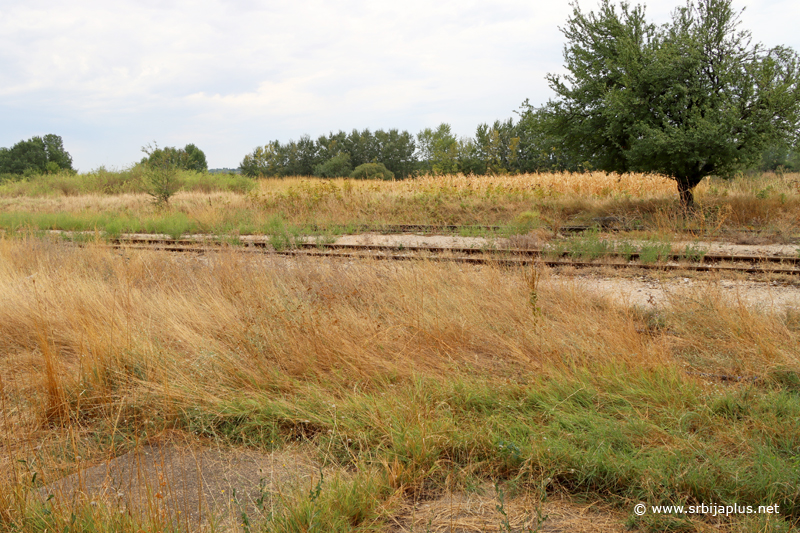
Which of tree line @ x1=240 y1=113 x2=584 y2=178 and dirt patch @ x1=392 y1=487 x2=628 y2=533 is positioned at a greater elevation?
tree line @ x1=240 y1=113 x2=584 y2=178

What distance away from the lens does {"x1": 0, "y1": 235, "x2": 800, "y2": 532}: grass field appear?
8.73ft

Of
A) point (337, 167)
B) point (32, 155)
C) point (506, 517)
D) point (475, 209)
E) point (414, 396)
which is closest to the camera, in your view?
point (506, 517)

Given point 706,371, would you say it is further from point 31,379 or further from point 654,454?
point 31,379

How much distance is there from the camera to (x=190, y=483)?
3.04m

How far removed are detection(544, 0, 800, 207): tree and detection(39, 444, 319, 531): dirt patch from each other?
12.7m

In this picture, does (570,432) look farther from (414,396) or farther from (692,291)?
(692,291)

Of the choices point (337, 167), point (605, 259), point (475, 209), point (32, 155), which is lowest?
point (605, 259)

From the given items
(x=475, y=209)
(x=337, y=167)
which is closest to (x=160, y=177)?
(x=475, y=209)

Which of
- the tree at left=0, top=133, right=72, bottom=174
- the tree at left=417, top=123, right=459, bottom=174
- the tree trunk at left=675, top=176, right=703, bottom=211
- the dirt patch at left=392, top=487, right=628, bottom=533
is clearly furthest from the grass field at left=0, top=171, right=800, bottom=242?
the tree at left=0, top=133, right=72, bottom=174

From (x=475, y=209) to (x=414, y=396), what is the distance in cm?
1483

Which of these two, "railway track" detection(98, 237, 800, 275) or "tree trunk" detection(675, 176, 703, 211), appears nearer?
"railway track" detection(98, 237, 800, 275)

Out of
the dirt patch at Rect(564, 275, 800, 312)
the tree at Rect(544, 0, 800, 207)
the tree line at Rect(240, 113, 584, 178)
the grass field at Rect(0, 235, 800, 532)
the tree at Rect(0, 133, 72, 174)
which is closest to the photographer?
the grass field at Rect(0, 235, 800, 532)

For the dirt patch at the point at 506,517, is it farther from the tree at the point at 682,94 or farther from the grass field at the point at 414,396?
the tree at the point at 682,94

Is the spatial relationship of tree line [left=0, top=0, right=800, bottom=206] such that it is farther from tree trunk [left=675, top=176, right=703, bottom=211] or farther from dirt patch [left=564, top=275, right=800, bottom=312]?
dirt patch [left=564, top=275, right=800, bottom=312]
